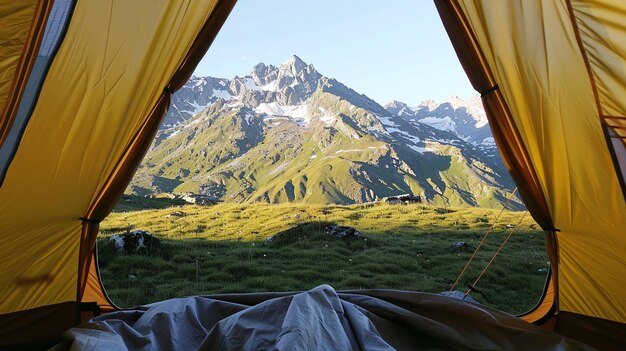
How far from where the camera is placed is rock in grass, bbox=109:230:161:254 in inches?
428

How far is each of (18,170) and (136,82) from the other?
162cm

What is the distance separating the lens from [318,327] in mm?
3998

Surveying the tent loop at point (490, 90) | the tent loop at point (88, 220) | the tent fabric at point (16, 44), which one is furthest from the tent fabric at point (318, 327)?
the tent loop at point (490, 90)

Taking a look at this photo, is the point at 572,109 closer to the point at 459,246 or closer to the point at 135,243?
the point at 459,246

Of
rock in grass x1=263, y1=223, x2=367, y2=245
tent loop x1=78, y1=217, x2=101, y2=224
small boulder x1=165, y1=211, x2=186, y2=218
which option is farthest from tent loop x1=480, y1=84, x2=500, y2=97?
small boulder x1=165, y1=211, x2=186, y2=218

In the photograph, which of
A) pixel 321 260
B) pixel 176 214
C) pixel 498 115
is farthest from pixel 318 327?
pixel 176 214

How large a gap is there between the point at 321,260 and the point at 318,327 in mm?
7116

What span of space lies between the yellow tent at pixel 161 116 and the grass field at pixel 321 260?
9.01ft

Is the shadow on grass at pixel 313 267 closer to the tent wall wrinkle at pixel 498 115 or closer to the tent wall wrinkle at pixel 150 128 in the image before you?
the tent wall wrinkle at pixel 150 128

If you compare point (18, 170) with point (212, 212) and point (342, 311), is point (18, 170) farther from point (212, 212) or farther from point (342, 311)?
point (212, 212)

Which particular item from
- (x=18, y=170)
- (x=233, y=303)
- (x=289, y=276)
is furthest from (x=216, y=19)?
(x=289, y=276)

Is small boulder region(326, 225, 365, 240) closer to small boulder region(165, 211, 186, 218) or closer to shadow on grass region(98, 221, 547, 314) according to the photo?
shadow on grass region(98, 221, 547, 314)

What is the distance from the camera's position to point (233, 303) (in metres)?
5.31

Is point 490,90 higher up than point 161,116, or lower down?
lower down
